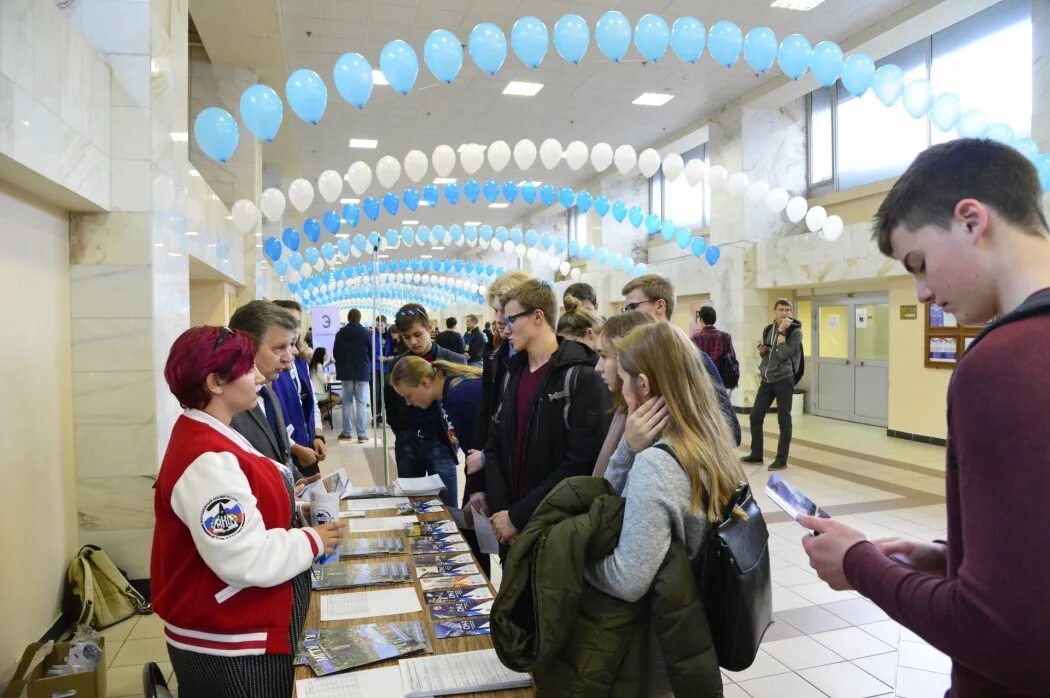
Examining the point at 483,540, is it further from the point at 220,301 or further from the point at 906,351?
the point at 906,351

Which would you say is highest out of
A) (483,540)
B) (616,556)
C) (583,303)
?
(583,303)

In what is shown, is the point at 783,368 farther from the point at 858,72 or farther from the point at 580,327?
the point at 580,327

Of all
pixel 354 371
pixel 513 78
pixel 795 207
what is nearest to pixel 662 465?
pixel 354 371

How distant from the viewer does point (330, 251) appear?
562 inches

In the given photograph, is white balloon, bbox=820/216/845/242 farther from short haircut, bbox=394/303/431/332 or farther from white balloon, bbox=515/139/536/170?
short haircut, bbox=394/303/431/332

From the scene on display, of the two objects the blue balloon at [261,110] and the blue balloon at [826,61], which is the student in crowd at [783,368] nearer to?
the blue balloon at [826,61]

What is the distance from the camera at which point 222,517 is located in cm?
143

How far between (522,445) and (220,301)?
6.40 metres

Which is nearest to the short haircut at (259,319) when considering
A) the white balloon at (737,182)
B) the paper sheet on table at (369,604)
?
the paper sheet on table at (369,604)

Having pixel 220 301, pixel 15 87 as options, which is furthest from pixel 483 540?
pixel 220 301

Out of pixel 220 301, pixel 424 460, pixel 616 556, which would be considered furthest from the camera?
pixel 220 301

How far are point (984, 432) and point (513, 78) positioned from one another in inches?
392

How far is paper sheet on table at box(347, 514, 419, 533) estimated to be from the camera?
244cm

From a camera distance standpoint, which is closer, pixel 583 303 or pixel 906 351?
pixel 583 303
